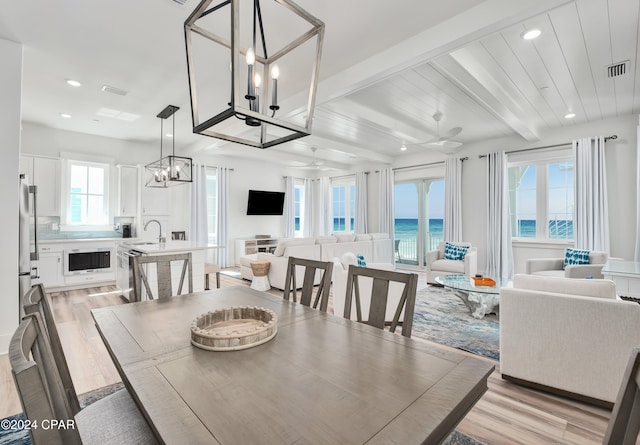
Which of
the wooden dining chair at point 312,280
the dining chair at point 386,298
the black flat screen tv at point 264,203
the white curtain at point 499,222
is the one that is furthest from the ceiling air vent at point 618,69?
the black flat screen tv at point 264,203

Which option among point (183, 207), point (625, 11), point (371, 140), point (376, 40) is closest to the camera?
point (625, 11)

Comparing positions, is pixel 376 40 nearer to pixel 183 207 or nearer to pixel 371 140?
pixel 371 140

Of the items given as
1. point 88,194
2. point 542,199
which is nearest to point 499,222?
point 542,199

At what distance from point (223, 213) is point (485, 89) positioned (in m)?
5.98

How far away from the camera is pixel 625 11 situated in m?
2.51

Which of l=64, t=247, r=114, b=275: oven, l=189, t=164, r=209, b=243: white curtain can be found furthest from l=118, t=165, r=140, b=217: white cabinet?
l=189, t=164, r=209, b=243: white curtain

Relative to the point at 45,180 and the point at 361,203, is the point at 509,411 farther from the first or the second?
the point at 45,180

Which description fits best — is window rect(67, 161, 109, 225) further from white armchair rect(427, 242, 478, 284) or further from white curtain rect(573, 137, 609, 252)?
white curtain rect(573, 137, 609, 252)

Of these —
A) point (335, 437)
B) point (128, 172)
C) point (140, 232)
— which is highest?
point (128, 172)

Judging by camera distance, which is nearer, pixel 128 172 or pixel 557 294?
pixel 557 294

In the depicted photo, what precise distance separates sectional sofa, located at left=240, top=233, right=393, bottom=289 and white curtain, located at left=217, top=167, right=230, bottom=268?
67.3 inches

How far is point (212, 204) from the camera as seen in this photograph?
7691 millimetres

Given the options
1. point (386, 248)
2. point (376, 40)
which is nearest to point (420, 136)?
point (386, 248)

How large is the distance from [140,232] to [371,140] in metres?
4.93
